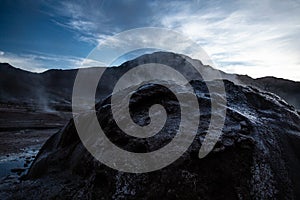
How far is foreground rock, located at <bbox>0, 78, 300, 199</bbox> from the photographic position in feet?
6.82

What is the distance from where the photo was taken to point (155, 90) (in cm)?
335

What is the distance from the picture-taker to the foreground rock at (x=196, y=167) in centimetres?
208

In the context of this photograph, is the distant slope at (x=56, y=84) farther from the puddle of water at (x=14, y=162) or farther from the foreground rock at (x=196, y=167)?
the foreground rock at (x=196, y=167)

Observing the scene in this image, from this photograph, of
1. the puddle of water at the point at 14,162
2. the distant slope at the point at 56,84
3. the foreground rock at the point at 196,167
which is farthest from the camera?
the distant slope at the point at 56,84

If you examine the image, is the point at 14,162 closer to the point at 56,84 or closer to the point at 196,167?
the point at 196,167

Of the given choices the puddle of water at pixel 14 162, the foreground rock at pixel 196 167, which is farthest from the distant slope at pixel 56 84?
the foreground rock at pixel 196 167

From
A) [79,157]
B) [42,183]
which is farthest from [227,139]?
[42,183]

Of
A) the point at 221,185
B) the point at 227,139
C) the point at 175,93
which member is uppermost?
the point at 175,93

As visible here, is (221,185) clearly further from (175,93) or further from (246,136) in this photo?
(175,93)

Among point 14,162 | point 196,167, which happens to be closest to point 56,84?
point 14,162

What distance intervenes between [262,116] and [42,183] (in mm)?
3388

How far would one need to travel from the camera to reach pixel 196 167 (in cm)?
219

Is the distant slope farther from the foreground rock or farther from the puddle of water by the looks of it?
the foreground rock

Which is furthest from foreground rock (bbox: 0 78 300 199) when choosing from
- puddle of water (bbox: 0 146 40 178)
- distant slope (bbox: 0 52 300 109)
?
distant slope (bbox: 0 52 300 109)
